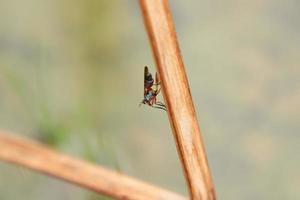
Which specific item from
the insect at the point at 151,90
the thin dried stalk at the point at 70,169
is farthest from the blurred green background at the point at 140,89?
the thin dried stalk at the point at 70,169

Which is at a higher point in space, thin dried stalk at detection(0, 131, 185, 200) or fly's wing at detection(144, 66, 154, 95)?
fly's wing at detection(144, 66, 154, 95)

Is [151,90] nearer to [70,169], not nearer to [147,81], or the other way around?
[147,81]

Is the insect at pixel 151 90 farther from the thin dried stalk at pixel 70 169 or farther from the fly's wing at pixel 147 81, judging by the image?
the thin dried stalk at pixel 70 169

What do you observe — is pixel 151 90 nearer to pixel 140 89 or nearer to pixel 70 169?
pixel 140 89

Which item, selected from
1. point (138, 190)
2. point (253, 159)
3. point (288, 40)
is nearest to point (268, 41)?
point (288, 40)

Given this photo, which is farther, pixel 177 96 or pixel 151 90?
pixel 151 90

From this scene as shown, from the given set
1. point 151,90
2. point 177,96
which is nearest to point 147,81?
point 151,90

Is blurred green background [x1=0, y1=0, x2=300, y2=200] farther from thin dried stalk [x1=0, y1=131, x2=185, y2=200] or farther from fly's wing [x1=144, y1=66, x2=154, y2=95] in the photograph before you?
thin dried stalk [x1=0, y1=131, x2=185, y2=200]

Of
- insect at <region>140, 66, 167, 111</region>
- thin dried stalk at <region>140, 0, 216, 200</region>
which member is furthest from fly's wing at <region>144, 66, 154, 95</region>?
thin dried stalk at <region>140, 0, 216, 200</region>
